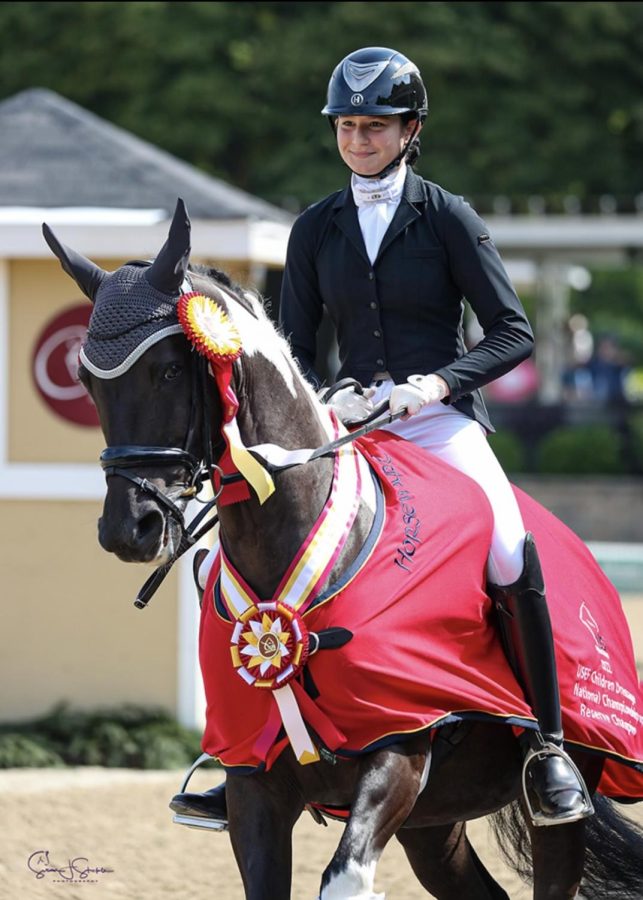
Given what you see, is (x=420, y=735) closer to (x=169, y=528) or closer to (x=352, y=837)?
(x=352, y=837)

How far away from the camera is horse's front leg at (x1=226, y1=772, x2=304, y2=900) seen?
13.9 ft

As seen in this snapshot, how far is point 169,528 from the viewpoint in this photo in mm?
3855

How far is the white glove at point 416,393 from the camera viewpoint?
4328 mm

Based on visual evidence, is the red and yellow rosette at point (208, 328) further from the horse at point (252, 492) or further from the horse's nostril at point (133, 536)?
the horse's nostril at point (133, 536)

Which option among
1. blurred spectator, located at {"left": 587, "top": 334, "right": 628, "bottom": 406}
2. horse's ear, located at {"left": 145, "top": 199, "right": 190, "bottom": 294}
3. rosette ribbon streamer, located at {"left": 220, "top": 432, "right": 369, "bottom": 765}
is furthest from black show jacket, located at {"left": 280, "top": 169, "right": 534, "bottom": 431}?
blurred spectator, located at {"left": 587, "top": 334, "right": 628, "bottom": 406}

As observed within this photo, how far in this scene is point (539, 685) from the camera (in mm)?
4598

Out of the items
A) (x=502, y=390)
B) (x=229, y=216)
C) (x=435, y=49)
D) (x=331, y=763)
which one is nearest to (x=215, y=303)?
(x=331, y=763)

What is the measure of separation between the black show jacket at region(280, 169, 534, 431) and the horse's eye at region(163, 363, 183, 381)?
84 cm

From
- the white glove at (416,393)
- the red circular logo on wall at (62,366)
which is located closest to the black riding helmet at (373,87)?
the white glove at (416,393)

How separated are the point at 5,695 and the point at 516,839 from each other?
15.4ft

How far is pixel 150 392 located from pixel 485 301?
114 cm

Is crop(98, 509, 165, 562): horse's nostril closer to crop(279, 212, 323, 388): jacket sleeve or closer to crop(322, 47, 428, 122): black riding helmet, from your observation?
crop(279, 212, 323, 388): jacket sleeve

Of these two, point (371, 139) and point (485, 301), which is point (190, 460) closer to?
point (485, 301)

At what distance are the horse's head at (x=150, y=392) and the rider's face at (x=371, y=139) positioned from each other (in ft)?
2.52
